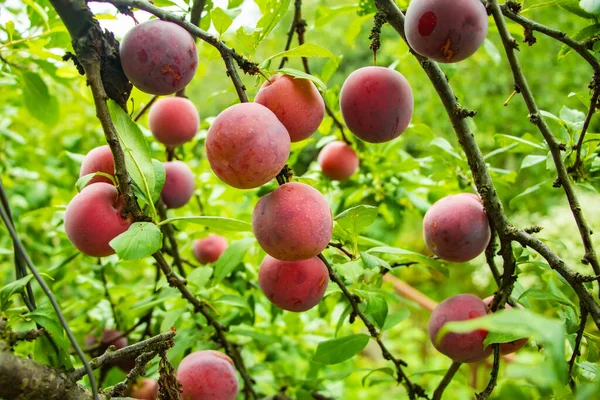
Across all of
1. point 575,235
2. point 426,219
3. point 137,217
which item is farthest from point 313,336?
point 575,235

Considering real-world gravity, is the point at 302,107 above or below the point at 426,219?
above

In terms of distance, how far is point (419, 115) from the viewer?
13.3 feet

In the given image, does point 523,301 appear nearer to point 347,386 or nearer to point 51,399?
point 51,399

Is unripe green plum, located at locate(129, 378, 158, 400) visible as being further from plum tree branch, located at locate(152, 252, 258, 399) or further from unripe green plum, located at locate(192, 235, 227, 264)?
unripe green plum, located at locate(192, 235, 227, 264)

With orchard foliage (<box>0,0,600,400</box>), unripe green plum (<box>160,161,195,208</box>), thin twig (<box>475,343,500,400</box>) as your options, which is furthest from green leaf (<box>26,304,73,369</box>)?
thin twig (<box>475,343,500,400</box>)

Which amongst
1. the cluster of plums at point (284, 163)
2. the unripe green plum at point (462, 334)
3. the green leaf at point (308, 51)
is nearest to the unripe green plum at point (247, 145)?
the cluster of plums at point (284, 163)

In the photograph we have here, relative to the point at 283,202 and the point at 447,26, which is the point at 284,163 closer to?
the point at 283,202

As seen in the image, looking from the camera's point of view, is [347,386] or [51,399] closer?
[51,399]

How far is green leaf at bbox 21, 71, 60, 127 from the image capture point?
1027 mm

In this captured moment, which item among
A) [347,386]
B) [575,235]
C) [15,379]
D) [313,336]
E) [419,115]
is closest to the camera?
[15,379]

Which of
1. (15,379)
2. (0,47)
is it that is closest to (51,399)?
(15,379)

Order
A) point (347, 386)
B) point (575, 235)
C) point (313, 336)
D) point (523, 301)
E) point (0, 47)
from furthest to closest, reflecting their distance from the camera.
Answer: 1. point (575, 235)
2. point (347, 386)
3. point (313, 336)
4. point (0, 47)
5. point (523, 301)

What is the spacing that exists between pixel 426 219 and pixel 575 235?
1.69 metres

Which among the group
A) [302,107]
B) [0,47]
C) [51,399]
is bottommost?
[51,399]
